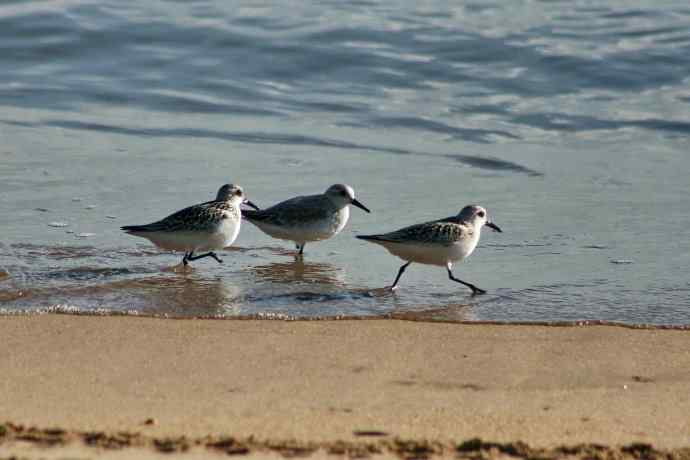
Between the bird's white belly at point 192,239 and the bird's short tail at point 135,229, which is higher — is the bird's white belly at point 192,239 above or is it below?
below

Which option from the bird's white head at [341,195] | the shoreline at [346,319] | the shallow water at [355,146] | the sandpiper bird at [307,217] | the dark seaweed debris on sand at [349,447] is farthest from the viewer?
the bird's white head at [341,195]

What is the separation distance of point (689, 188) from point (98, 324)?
260 inches

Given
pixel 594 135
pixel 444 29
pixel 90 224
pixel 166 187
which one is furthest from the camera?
pixel 444 29

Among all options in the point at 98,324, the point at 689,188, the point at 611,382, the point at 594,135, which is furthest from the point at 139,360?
the point at 594,135

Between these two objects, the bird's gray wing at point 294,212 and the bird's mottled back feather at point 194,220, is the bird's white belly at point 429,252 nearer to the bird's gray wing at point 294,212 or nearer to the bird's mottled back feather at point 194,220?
the bird's gray wing at point 294,212

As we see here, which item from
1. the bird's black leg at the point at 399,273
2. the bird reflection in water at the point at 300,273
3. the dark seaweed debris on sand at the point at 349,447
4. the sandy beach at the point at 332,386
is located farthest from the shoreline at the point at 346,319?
the dark seaweed debris on sand at the point at 349,447

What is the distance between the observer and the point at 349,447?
15.6 ft

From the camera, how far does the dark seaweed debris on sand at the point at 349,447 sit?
4699 mm

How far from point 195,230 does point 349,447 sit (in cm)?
447

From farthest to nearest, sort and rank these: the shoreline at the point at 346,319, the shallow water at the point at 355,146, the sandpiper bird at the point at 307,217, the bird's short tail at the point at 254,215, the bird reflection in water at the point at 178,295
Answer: the bird's short tail at the point at 254,215
the sandpiper bird at the point at 307,217
the shallow water at the point at 355,146
the bird reflection in water at the point at 178,295
the shoreline at the point at 346,319

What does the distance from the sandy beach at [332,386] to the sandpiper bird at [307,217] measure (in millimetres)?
2394

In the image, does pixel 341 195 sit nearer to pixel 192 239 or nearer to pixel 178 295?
pixel 192 239

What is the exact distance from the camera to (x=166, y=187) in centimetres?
1132

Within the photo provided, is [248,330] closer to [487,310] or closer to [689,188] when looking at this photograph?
[487,310]
